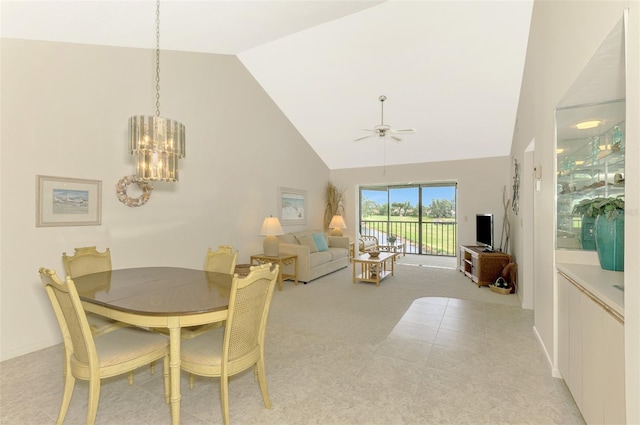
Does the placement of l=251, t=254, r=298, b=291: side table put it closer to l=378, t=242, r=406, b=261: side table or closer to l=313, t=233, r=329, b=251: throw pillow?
l=313, t=233, r=329, b=251: throw pillow

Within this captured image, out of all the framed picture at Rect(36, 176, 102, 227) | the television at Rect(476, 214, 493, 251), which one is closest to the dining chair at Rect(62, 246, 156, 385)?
the framed picture at Rect(36, 176, 102, 227)

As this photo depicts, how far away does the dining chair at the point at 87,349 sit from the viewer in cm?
156

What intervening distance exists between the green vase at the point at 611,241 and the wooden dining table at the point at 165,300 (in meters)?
2.34

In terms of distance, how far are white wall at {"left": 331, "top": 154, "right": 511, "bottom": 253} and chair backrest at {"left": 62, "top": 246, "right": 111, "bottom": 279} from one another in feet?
19.1

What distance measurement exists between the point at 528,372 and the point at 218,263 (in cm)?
274

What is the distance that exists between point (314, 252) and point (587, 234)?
424cm

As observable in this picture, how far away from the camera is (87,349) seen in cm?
157

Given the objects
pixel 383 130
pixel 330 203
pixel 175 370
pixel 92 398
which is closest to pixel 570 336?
pixel 175 370

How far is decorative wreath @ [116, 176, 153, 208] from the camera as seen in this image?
10.6 ft

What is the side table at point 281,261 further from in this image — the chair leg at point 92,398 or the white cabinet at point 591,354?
the white cabinet at point 591,354

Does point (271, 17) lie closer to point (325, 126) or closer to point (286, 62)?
point (286, 62)

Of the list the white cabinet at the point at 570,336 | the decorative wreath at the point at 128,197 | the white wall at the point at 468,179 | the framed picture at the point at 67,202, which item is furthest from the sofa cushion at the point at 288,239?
the white cabinet at the point at 570,336

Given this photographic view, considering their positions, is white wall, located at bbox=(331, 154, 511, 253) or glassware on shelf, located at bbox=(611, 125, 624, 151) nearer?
glassware on shelf, located at bbox=(611, 125, 624, 151)

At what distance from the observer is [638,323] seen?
1.05 metres
